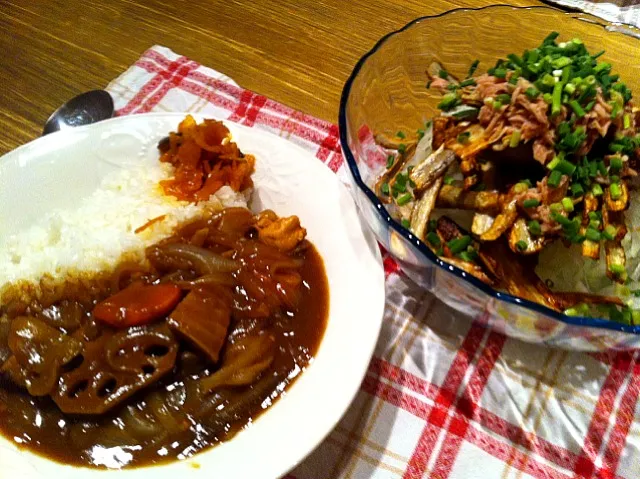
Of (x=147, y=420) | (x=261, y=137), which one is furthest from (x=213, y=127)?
(x=147, y=420)

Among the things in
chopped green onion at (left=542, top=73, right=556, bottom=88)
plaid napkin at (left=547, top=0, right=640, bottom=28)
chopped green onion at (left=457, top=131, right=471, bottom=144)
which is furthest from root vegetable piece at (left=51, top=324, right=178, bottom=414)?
plaid napkin at (left=547, top=0, right=640, bottom=28)

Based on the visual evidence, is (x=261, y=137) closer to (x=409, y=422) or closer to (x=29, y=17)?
(x=409, y=422)

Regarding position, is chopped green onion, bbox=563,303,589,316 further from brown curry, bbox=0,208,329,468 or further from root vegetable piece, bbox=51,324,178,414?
root vegetable piece, bbox=51,324,178,414

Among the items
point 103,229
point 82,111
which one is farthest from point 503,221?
point 82,111

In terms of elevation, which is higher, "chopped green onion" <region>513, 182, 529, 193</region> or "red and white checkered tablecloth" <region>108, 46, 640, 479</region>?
"chopped green onion" <region>513, 182, 529, 193</region>

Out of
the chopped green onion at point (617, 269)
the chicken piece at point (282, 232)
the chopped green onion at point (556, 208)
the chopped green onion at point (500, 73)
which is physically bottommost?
the chicken piece at point (282, 232)

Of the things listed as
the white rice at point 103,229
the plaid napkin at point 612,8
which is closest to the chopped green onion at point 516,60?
the white rice at point 103,229

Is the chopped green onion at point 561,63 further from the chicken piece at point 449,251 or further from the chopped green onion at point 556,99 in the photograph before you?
the chicken piece at point 449,251
